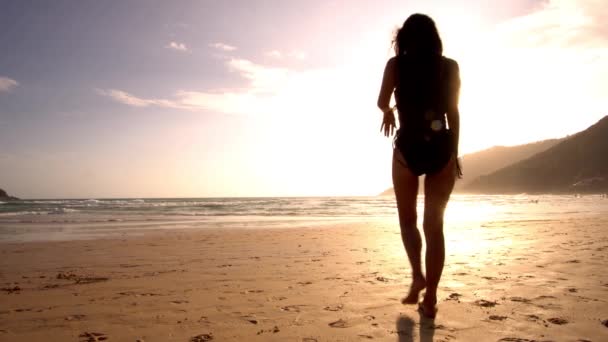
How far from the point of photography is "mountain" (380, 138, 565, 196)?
504 feet

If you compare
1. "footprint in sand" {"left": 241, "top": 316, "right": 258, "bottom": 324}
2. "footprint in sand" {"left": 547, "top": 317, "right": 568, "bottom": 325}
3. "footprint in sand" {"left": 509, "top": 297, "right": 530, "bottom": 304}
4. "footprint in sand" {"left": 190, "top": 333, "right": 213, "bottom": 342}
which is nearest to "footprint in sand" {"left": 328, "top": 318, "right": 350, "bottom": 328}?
"footprint in sand" {"left": 241, "top": 316, "right": 258, "bottom": 324}

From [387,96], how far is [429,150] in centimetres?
57

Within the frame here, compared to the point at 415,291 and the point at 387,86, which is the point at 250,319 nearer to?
the point at 415,291

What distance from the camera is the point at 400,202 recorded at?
323 centimetres

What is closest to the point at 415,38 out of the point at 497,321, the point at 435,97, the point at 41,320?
the point at 435,97

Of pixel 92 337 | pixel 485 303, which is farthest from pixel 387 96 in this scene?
pixel 92 337

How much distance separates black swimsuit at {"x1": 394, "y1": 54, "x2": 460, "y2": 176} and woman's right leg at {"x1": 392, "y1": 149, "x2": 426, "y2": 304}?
0.10 meters

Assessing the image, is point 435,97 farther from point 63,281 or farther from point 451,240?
point 451,240

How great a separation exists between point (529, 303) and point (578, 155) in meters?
98.7

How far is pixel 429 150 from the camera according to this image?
2.93 meters

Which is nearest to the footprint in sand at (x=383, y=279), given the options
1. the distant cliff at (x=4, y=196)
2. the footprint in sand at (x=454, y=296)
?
the footprint in sand at (x=454, y=296)

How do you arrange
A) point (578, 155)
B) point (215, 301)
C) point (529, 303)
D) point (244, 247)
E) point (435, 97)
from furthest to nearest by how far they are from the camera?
point (578, 155), point (244, 247), point (215, 301), point (529, 303), point (435, 97)

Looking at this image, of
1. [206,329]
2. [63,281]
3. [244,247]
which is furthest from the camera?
[244,247]

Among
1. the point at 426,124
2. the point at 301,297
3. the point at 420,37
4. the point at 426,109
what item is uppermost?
Answer: the point at 420,37
